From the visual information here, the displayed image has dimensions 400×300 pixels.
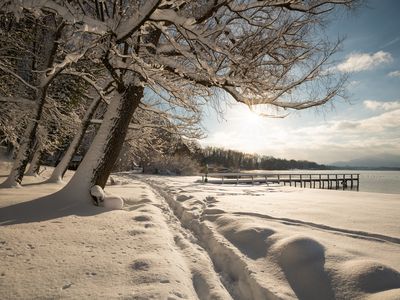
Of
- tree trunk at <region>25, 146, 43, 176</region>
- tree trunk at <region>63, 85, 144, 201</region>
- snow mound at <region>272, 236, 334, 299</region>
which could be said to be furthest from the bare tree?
tree trunk at <region>25, 146, 43, 176</region>

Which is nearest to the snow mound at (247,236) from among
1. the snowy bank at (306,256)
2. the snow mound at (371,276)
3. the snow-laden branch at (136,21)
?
the snowy bank at (306,256)

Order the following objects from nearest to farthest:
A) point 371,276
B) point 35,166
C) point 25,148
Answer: point 371,276 < point 25,148 < point 35,166

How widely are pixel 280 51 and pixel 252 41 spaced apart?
3.68 feet

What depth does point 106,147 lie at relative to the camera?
6125mm

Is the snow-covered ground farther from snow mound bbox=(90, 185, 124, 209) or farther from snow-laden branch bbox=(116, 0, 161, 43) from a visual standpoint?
snow-laden branch bbox=(116, 0, 161, 43)

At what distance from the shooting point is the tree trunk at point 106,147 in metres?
6.00

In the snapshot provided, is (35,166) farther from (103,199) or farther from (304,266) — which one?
(304,266)

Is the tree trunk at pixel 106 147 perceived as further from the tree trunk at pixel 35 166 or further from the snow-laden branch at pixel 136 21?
the tree trunk at pixel 35 166

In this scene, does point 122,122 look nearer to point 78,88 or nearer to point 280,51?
point 280,51

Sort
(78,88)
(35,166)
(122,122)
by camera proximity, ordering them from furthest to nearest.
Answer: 1. (35,166)
2. (78,88)
3. (122,122)

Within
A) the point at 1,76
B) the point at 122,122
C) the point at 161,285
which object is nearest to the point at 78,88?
the point at 1,76

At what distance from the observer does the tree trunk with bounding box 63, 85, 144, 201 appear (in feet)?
19.7

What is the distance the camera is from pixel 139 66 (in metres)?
4.89

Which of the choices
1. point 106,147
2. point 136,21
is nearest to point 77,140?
point 106,147
